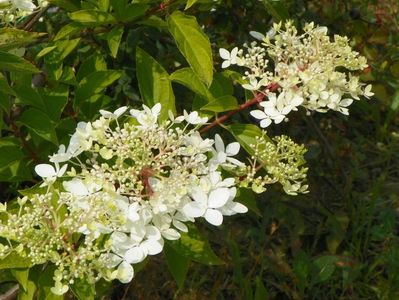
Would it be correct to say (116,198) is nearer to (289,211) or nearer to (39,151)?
(39,151)

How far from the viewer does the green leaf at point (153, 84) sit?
1.31m

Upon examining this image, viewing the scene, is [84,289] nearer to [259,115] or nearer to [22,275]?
[22,275]

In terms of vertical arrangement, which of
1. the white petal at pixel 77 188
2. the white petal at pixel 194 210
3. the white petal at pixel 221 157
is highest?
the white petal at pixel 77 188

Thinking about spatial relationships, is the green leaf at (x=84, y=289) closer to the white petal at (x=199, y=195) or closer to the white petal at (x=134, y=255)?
the white petal at (x=134, y=255)

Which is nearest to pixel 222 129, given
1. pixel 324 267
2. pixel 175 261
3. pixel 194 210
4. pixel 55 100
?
pixel 324 267

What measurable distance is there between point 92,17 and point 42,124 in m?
0.23

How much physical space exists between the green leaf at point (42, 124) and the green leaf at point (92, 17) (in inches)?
8.0

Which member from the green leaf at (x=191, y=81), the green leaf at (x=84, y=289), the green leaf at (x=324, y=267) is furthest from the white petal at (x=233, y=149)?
Result: the green leaf at (x=324, y=267)

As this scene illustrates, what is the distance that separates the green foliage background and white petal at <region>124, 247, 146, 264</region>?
0.44ft

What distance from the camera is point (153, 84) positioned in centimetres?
132

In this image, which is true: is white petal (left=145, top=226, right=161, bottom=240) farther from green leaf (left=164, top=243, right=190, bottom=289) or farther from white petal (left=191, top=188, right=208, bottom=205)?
green leaf (left=164, top=243, right=190, bottom=289)

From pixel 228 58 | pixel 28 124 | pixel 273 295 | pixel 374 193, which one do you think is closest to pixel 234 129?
pixel 228 58

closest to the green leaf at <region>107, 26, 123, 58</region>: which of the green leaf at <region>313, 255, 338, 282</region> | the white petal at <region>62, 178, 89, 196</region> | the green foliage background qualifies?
the green foliage background

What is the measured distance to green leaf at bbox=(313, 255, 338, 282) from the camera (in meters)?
2.29
